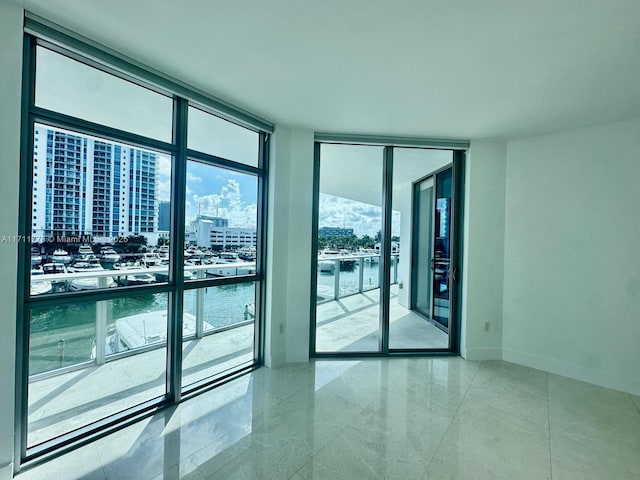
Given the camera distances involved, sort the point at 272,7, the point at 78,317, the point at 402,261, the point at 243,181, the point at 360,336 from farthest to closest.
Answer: the point at 402,261 < the point at 360,336 < the point at 243,181 < the point at 78,317 < the point at 272,7

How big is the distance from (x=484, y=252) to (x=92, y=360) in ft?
13.7

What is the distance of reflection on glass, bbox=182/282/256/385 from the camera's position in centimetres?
286

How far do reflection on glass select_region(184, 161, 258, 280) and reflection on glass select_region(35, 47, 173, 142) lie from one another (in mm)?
442

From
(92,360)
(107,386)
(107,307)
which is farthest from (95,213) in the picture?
(107,386)

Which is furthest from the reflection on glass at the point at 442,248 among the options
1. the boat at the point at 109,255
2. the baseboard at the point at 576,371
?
the boat at the point at 109,255

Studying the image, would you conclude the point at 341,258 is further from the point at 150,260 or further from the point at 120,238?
the point at 120,238

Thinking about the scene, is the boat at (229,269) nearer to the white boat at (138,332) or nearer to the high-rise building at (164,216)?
the white boat at (138,332)

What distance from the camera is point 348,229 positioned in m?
3.57

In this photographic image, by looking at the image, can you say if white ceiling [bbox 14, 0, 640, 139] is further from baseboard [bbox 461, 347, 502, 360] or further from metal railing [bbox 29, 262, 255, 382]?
baseboard [bbox 461, 347, 502, 360]

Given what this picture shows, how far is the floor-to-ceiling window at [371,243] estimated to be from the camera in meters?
3.50

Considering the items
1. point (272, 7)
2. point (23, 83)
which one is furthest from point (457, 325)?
point (23, 83)

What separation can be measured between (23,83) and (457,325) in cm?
444

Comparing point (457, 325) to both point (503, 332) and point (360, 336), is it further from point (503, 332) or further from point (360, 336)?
point (360, 336)

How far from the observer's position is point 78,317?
210 cm
